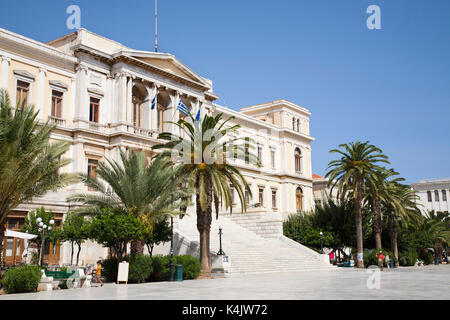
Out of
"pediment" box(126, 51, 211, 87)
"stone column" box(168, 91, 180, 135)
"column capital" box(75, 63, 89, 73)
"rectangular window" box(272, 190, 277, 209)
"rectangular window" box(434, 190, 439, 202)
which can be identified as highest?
"pediment" box(126, 51, 211, 87)

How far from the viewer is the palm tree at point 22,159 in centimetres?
1648

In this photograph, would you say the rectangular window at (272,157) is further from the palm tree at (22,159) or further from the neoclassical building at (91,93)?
the palm tree at (22,159)

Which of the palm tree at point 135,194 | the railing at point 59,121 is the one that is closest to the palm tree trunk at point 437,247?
the palm tree at point 135,194

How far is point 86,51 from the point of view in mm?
32250

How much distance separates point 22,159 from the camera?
1714cm

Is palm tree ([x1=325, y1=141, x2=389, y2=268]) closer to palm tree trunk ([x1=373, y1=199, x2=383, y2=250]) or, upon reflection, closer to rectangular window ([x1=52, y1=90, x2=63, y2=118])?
palm tree trunk ([x1=373, y1=199, x2=383, y2=250])

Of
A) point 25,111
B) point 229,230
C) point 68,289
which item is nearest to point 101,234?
point 68,289

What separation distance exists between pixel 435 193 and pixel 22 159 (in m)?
81.2

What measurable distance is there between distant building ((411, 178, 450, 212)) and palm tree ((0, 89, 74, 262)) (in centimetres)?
7670

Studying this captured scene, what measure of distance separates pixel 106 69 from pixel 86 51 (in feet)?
6.90

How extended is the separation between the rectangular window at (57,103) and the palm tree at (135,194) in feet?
38.3

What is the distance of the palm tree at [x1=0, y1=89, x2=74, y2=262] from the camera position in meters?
16.5

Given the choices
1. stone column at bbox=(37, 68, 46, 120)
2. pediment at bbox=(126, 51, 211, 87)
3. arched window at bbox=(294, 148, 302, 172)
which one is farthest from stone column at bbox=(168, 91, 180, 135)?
arched window at bbox=(294, 148, 302, 172)
